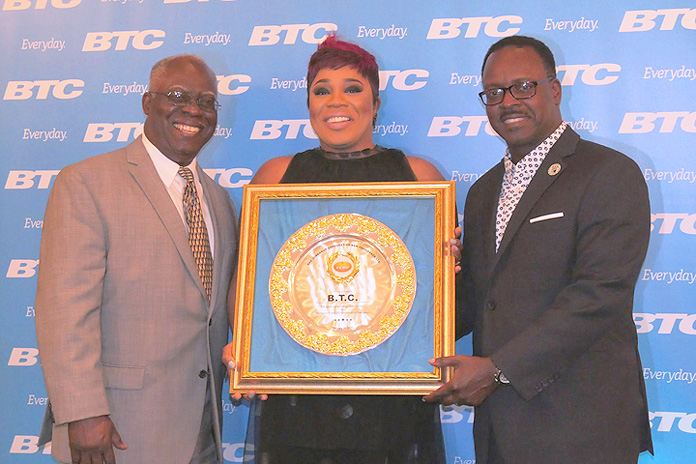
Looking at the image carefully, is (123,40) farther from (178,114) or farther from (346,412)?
(346,412)

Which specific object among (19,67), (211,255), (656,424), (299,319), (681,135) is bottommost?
(656,424)

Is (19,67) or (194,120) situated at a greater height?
(19,67)

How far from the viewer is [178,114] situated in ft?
9.30

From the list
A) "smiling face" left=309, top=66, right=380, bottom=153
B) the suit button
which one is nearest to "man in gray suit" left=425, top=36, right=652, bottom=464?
the suit button

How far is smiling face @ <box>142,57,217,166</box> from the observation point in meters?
2.83

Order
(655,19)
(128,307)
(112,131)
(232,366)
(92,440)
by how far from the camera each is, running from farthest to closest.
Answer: (112,131) → (655,19) → (128,307) → (232,366) → (92,440)

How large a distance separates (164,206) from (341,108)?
2.80 feet

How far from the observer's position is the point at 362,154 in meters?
3.00

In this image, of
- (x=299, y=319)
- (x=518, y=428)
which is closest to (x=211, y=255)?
(x=299, y=319)

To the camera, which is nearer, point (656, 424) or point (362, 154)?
point (362, 154)

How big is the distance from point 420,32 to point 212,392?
7.12 feet

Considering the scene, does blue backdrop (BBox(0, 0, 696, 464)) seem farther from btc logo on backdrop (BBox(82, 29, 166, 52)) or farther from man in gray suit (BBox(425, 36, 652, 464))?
man in gray suit (BBox(425, 36, 652, 464))

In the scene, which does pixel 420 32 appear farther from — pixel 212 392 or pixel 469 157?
pixel 212 392

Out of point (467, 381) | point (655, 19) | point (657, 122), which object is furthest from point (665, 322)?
point (467, 381)
